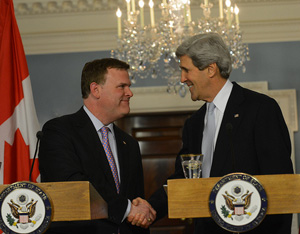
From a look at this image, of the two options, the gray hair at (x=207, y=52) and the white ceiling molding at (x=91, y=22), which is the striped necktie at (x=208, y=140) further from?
the white ceiling molding at (x=91, y=22)

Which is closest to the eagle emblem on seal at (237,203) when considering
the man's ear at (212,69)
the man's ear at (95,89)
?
the man's ear at (212,69)

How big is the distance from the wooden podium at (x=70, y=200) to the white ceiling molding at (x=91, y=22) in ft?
12.5

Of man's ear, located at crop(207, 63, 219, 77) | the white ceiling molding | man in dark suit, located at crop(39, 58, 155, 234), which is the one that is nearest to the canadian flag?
man in dark suit, located at crop(39, 58, 155, 234)

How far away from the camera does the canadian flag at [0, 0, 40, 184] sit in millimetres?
3547

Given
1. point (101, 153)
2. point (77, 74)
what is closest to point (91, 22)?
point (77, 74)

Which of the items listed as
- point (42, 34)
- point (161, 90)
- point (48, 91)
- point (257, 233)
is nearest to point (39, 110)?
point (48, 91)

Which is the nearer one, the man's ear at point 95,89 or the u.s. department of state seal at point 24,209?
the u.s. department of state seal at point 24,209

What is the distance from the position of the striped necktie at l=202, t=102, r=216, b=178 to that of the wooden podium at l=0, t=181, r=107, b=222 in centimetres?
72

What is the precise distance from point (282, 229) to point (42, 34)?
4.06m

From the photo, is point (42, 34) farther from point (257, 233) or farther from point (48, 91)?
point (257, 233)

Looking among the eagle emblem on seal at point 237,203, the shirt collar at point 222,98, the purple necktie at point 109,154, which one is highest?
the shirt collar at point 222,98

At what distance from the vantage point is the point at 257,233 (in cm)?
226

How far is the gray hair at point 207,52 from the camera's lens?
261cm

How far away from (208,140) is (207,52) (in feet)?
1.34
